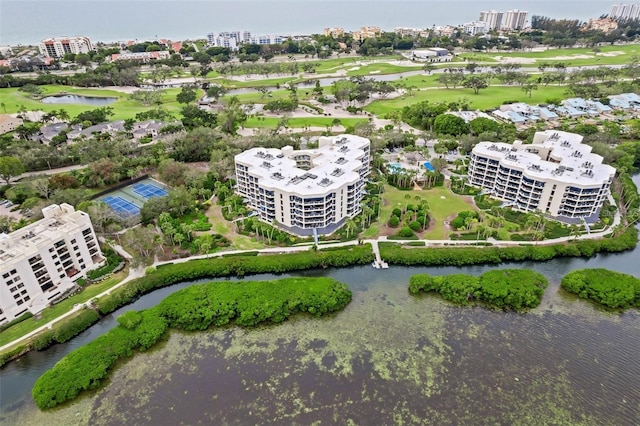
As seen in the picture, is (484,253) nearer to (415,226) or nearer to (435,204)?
(415,226)

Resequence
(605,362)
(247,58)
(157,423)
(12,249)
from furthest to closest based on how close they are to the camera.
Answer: (247,58), (12,249), (605,362), (157,423)

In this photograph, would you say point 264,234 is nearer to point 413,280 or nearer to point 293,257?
point 293,257

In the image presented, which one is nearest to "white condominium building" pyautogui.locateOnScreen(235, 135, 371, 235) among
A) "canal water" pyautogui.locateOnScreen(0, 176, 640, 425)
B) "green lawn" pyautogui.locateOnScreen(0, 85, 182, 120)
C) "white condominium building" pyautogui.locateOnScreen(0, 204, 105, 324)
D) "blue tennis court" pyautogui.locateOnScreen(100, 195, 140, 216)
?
"canal water" pyautogui.locateOnScreen(0, 176, 640, 425)

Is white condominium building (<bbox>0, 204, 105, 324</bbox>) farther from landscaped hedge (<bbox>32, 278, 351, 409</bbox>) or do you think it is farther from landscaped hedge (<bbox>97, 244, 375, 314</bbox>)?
landscaped hedge (<bbox>32, 278, 351, 409</bbox>)

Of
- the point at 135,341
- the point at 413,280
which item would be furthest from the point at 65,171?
the point at 413,280

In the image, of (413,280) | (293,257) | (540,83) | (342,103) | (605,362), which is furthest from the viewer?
(540,83)

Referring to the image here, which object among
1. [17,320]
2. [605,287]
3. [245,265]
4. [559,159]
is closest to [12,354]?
[17,320]
